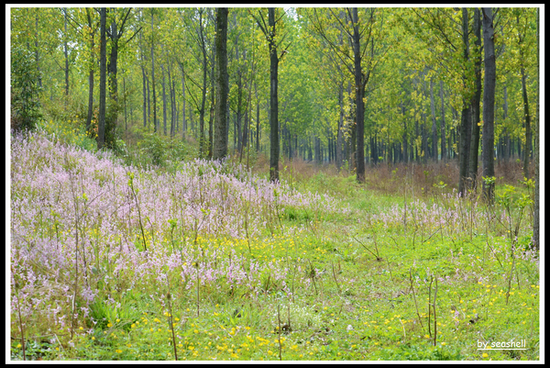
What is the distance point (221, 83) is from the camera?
10258mm

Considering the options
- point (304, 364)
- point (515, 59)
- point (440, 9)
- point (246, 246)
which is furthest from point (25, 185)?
point (515, 59)

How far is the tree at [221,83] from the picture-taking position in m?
10.1

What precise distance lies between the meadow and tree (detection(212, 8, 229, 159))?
3.86 meters

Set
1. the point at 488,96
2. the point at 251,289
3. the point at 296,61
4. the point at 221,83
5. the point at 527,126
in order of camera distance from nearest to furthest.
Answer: the point at 251,289 → the point at 488,96 → the point at 221,83 → the point at 527,126 → the point at 296,61

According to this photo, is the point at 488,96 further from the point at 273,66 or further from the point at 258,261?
the point at 258,261

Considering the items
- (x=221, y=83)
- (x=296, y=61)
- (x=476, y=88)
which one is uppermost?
(x=296, y=61)

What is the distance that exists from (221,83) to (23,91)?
5266mm

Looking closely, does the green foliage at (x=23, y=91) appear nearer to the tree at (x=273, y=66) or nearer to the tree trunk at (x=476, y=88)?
the tree at (x=273, y=66)

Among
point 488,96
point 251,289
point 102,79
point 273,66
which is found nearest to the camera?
point 251,289

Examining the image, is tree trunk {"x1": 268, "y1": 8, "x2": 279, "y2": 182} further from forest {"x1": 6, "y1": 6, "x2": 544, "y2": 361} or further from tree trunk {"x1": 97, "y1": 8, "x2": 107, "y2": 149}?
tree trunk {"x1": 97, "y1": 8, "x2": 107, "y2": 149}

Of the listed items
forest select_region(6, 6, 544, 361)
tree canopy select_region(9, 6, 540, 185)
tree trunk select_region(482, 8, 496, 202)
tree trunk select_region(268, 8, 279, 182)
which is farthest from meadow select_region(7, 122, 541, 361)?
tree trunk select_region(268, 8, 279, 182)

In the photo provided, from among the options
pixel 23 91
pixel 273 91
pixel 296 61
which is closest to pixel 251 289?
pixel 273 91

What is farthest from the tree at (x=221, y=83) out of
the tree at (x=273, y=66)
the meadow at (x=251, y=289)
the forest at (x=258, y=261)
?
the meadow at (x=251, y=289)

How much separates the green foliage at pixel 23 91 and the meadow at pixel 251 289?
14.0 feet
